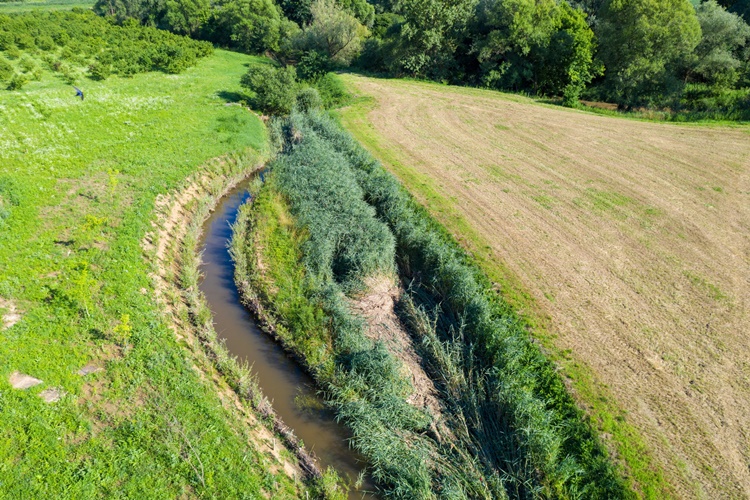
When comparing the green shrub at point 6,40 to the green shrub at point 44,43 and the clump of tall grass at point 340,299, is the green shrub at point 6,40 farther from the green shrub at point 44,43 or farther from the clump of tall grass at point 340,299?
the clump of tall grass at point 340,299

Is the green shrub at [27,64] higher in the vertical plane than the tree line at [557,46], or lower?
lower

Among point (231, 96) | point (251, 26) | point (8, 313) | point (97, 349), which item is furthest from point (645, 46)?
point (251, 26)

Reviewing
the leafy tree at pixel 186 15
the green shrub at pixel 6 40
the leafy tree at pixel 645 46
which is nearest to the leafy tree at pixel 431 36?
the leafy tree at pixel 645 46

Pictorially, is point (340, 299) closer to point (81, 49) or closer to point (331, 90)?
point (331, 90)

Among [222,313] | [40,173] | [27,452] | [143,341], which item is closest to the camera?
[27,452]

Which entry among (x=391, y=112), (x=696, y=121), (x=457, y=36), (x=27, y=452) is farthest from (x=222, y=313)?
(x=457, y=36)

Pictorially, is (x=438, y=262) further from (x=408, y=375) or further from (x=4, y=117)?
(x=4, y=117)
